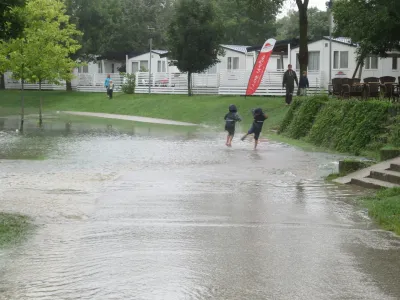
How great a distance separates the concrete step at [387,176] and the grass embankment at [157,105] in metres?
15.7

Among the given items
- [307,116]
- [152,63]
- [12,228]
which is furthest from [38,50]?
[152,63]

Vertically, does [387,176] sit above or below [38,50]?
below

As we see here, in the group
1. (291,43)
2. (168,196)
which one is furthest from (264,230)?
(291,43)

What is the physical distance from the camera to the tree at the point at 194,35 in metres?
44.9

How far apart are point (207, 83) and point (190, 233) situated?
39.4m

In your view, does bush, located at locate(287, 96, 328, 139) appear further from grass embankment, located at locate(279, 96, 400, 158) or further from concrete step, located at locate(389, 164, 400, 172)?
concrete step, located at locate(389, 164, 400, 172)

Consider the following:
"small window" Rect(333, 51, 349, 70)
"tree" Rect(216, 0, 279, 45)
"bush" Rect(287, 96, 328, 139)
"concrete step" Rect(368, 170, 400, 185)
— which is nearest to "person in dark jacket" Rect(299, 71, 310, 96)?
"bush" Rect(287, 96, 328, 139)

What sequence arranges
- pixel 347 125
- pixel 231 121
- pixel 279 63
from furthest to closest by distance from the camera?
pixel 279 63
pixel 231 121
pixel 347 125

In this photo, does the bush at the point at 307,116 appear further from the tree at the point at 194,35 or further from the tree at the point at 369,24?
the tree at the point at 194,35

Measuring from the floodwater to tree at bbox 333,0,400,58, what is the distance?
791cm

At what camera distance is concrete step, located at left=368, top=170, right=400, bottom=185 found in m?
13.2

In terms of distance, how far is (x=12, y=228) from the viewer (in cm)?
919

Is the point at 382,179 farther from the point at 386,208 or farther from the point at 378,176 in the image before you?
the point at 386,208

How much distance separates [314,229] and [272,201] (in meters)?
2.45
